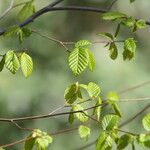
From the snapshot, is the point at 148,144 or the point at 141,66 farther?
the point at 141,66

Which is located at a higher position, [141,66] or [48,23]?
[48,23]

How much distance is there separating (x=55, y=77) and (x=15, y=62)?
281 cm

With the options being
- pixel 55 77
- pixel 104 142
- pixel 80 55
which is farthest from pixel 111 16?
pixel 55 77

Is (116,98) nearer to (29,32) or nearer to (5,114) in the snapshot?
(29,32)

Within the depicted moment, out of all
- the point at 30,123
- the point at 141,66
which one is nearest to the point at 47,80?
the point at 30,123

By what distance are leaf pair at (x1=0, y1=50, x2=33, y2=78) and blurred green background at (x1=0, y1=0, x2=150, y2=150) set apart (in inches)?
99.3

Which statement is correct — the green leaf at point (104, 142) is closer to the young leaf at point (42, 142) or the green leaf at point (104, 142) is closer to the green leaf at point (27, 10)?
the young leaf at point (42, 142)

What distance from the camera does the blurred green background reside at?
407cm

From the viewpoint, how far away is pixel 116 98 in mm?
1408

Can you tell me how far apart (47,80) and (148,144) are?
303cm

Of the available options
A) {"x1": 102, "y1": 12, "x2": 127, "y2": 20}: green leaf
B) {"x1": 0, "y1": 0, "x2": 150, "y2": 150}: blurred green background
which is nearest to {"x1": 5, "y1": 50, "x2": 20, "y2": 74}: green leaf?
{"x1": 102, "y1": 12, "x2": 127, "y2": 20}: green leaf

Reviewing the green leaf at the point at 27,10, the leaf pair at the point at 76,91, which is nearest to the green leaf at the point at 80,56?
the leaf pair at the point at 76,91

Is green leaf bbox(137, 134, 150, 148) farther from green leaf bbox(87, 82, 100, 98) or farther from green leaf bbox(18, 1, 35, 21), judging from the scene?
green leaf bbox(18, 1, 35, 21)

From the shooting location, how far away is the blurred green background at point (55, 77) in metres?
4.07
